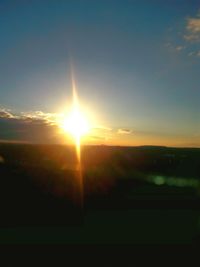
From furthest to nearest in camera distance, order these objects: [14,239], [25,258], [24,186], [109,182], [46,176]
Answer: [109,182], [46,176], [24,186], [14,239], [25,258]

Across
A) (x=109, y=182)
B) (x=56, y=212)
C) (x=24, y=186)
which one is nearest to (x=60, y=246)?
(x=56, y=212)

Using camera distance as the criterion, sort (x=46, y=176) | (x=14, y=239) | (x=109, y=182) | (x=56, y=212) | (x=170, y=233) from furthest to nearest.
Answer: (x=109, y=182)
(x=46, y=176)
(x=56, y=212)
(x=170, y=233)
(x=14, y=239)

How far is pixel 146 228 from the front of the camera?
13.6m

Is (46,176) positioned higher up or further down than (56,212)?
higher up

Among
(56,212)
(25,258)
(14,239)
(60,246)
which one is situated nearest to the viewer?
(25,258)

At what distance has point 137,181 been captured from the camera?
79.5 ft

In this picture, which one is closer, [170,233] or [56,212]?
[170,233]

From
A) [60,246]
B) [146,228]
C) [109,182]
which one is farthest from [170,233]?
[109,182]

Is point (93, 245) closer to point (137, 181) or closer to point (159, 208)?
point (159, 208)

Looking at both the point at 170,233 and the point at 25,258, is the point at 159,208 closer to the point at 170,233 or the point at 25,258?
the point at 170,233

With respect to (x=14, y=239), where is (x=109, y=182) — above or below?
above

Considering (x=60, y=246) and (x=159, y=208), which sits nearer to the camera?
(x=60, y=246)

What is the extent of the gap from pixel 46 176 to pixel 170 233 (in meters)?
7.64

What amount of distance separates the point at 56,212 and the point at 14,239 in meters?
4.30
